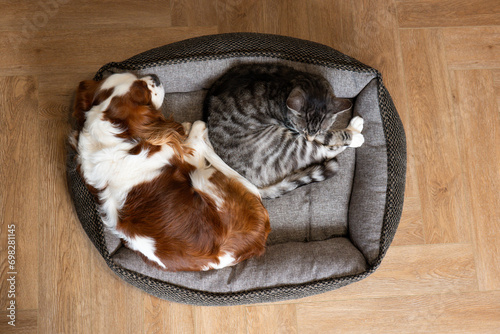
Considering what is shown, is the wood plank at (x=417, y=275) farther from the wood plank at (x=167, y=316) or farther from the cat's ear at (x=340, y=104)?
the cat's ear at (x=340, y=104)

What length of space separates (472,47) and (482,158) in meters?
0.71

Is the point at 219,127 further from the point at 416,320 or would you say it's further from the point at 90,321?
the point at 416,320

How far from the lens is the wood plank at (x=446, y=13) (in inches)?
99.8

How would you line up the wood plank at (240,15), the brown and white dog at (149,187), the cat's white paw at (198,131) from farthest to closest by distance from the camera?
the wood plank at (240,15)
the cat's white paw at (198,131)
the brown and white dog at (149,187)

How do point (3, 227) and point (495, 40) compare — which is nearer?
point (3, 227)

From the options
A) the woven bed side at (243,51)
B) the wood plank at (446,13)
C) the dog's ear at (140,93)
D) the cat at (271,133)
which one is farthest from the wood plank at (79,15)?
the wood plank at (446,13)

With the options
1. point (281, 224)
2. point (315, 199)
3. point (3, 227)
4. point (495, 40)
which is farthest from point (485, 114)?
point (3, 227)

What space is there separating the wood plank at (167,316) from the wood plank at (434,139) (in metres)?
1.45

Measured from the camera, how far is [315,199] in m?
2.10

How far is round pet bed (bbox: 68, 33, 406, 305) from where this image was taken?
6.33ft

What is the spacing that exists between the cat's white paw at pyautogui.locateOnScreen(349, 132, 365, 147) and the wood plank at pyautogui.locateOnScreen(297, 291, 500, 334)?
2.92ft

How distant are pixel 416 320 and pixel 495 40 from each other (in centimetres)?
180

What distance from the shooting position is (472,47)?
252 cm

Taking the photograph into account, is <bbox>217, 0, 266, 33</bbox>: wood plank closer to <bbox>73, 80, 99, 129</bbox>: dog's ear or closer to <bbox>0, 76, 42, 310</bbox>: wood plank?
<bbox>73, 80, 99, 129</bbox>: dog's ear
